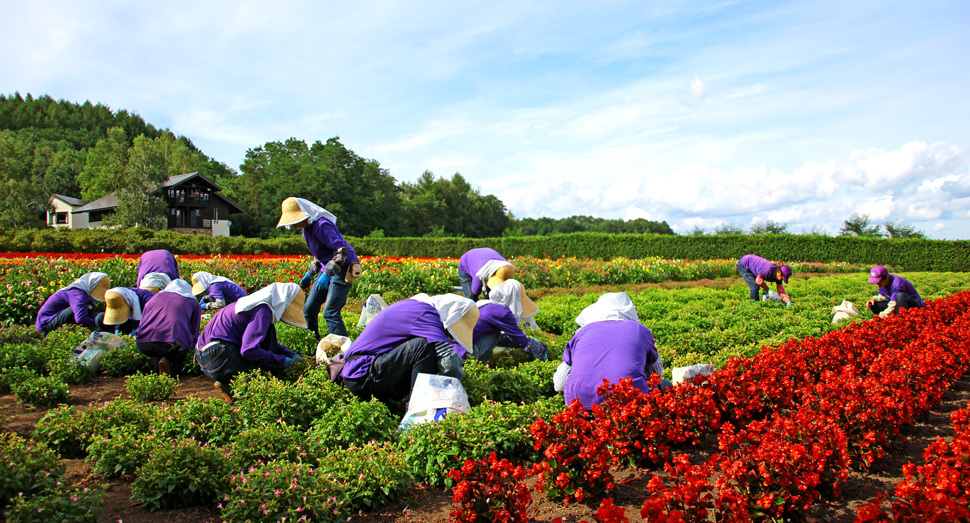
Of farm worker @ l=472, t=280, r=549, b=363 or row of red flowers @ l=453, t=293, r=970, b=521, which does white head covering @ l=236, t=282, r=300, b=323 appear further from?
row of red flowers @ l=453, t=293, r=970, b=521

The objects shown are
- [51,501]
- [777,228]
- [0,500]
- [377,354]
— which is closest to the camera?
[51,501]

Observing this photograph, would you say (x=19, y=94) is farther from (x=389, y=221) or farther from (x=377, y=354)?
(x=377, y=354)

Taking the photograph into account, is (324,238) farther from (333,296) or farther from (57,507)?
(57,507)

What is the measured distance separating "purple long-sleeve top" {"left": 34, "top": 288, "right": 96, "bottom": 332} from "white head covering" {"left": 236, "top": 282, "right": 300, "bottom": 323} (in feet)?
12.1

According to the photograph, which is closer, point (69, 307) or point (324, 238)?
point (324, 238)

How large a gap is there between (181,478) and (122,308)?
16.0 ft

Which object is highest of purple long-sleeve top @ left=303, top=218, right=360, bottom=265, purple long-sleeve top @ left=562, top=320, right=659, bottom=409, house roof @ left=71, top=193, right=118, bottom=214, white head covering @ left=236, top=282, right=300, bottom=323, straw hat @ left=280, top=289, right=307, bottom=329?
house roof @ left=71, top=193, right=118, bottom=214

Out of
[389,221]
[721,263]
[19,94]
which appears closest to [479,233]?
[389,221]

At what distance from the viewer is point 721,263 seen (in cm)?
2058

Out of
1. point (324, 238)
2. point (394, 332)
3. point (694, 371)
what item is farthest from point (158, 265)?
point (694, 371)

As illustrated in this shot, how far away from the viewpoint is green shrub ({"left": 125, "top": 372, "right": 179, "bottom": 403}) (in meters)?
5.09

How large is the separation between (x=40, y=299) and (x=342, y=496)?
8772 millimetres

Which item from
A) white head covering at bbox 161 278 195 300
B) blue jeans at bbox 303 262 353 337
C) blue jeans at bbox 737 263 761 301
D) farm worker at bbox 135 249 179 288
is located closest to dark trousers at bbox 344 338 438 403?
blue jeans at bbox 303 262 353 337

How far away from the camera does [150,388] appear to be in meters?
5.10
